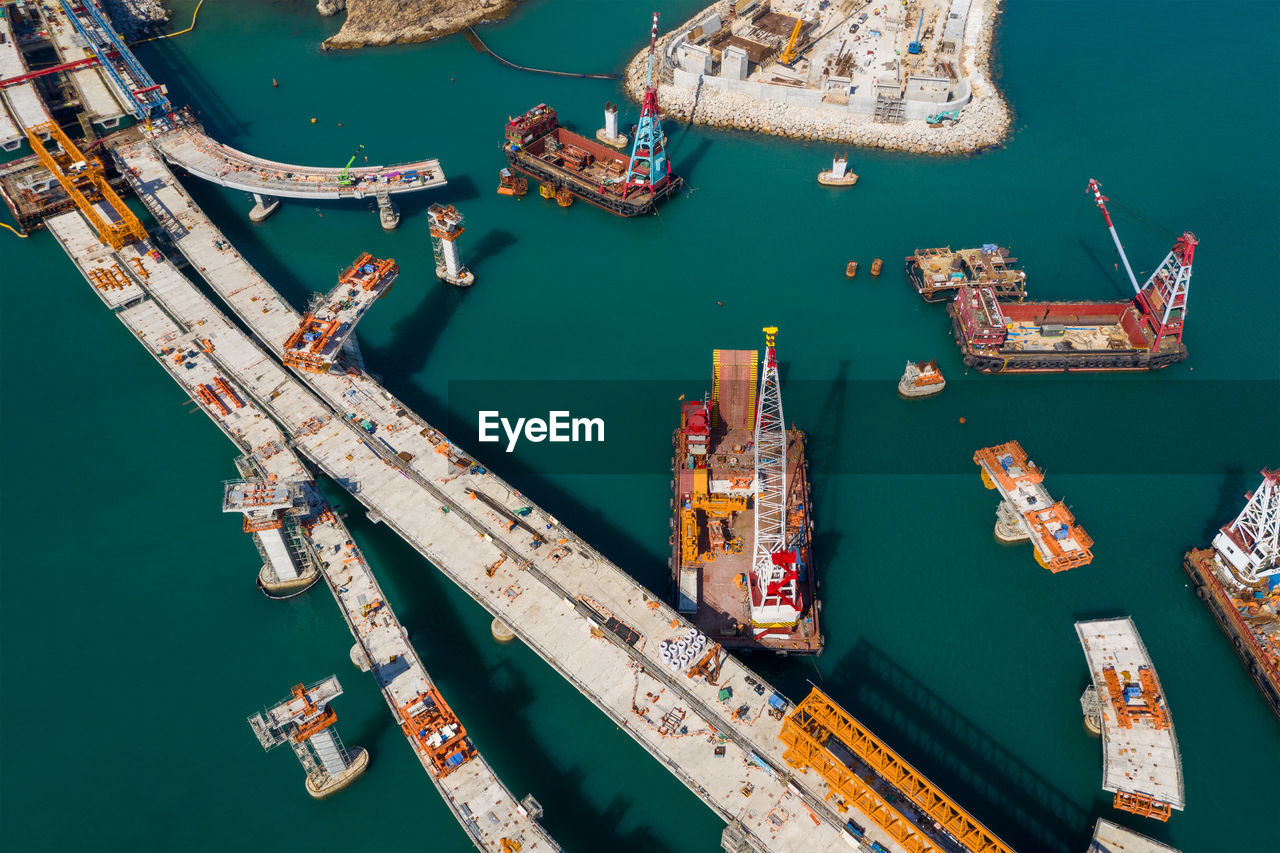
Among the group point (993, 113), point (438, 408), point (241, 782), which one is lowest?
point (241, 782)

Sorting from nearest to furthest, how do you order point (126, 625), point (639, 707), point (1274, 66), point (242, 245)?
point (639, 707)
point (126, 625)
point (242, 245)
point (1274, 66)

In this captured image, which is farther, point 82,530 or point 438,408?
point 438,408

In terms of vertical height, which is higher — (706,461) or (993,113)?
(993,113)

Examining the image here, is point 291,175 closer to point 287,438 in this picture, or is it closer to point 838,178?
point 287,438

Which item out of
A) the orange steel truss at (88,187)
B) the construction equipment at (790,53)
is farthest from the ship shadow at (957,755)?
the construction equipment at (790,53)

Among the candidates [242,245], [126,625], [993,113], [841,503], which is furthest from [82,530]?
[993,113]

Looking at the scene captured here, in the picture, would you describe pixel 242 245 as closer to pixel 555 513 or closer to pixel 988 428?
pixel 555 513
